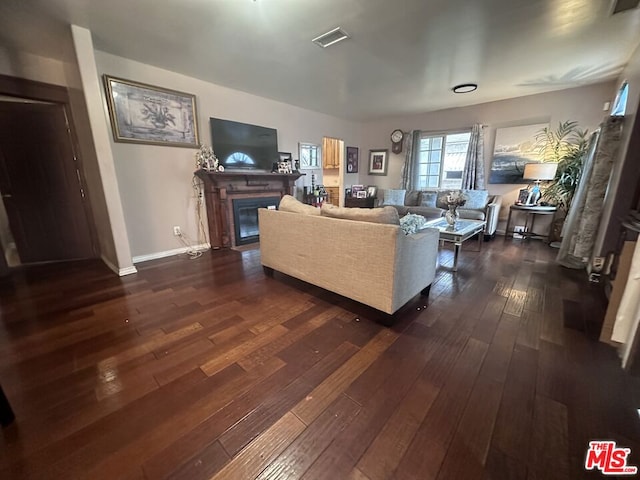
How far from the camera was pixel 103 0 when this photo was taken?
1907 mm

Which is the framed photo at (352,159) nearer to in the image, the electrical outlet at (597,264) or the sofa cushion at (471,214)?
the sofa cushion at (471,214)

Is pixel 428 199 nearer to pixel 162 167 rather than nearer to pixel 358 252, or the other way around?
pixel 358 252

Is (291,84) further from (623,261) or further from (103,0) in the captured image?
(623,261)

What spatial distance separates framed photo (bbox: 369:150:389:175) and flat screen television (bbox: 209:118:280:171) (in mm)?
2894

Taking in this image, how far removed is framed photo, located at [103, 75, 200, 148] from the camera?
2.91 metres

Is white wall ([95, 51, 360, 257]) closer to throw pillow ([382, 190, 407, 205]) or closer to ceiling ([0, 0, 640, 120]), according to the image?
ceiling ([0, 0, 640, 120])

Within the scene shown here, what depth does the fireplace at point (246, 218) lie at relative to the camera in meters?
3.94

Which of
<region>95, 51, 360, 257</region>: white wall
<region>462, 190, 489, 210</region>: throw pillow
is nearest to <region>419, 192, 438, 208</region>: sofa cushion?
<region>462, 190, 489, 210</region>: throw pillow

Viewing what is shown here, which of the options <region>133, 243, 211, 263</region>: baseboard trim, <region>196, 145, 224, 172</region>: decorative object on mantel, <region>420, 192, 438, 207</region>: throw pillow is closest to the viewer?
<region>133, 243, 211, 263</region>: baseboard trim

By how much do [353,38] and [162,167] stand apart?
2.76m

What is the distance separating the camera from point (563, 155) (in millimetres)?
4027

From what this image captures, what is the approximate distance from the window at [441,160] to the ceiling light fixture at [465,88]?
131 centimetres

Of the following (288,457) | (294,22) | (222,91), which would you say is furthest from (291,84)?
(288,457)

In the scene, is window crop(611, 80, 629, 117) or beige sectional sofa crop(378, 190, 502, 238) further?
beige sectional sofa crop(378, 190, 502, 238)
